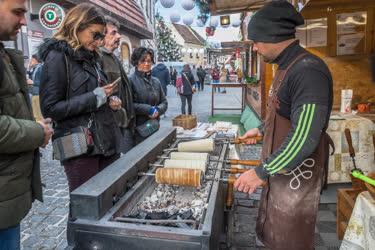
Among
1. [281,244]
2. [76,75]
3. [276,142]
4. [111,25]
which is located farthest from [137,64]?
[281,244]

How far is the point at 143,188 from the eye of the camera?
2207 mm

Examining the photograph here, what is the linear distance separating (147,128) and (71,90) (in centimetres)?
148

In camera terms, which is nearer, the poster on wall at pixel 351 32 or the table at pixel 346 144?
the table at pixel 346 144

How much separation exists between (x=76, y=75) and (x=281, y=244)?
1.79 metres

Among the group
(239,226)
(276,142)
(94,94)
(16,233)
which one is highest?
(94,94)

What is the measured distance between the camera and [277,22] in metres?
1.87

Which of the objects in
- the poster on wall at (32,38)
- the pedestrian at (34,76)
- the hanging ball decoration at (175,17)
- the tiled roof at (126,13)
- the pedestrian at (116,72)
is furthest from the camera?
the hanging ball decoration at (175,17)

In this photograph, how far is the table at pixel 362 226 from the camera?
2.05 meters

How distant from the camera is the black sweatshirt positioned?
5.54 feet

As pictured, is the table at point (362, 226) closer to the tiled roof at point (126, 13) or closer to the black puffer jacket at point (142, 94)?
the black puffer jacket at point (142, 94)

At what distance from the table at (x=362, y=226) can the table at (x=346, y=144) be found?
202 centimetres

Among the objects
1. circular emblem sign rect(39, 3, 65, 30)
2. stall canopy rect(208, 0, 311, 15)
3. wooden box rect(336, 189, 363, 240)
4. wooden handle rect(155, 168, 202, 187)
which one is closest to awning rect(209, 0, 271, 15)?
stall canopy rect(208, 0, 311, 15)

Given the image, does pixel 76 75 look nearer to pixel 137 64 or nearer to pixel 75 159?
pixel 75 159

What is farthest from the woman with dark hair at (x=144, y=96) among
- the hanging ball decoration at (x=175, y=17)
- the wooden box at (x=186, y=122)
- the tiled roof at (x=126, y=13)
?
the hanging ball decoration at (x=175, y=17)
